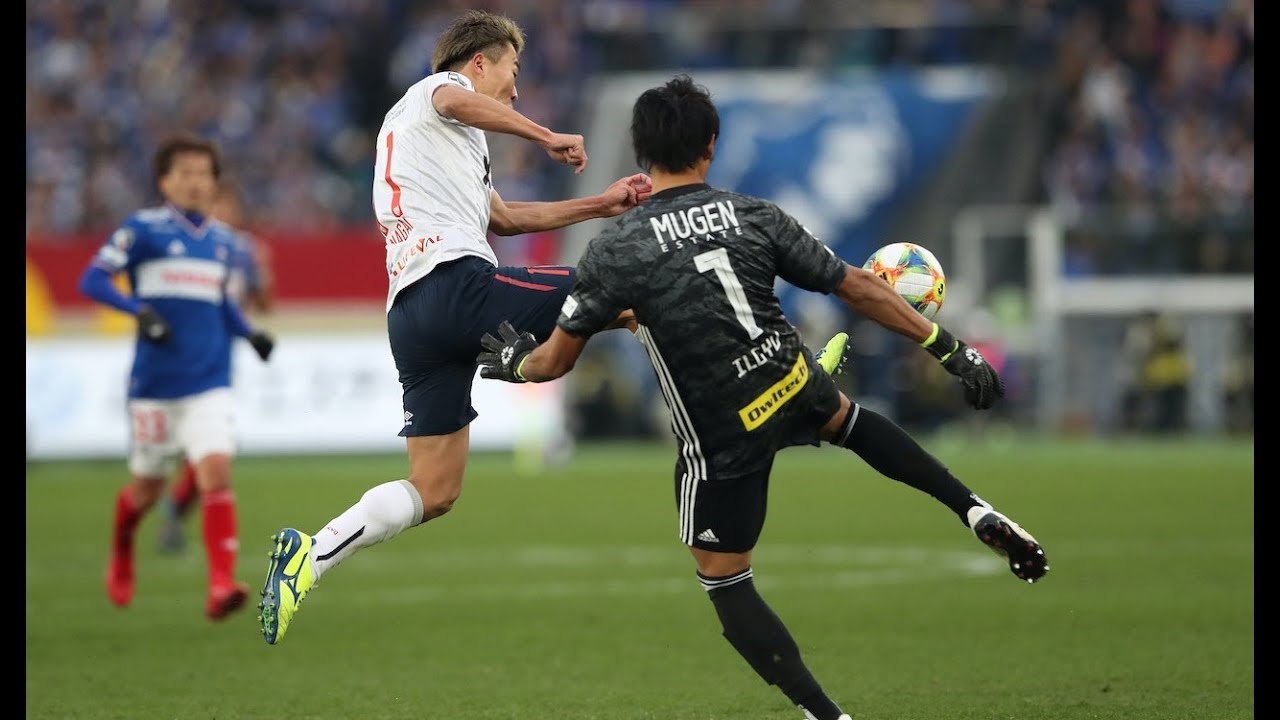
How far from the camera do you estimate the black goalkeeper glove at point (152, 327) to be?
10250 mm

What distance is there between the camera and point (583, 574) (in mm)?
12539

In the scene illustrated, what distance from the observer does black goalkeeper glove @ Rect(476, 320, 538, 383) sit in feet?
21.3

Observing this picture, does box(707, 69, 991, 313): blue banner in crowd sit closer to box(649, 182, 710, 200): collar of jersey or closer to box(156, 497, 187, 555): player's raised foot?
box(156, 497, 187, 555): player's raised foot

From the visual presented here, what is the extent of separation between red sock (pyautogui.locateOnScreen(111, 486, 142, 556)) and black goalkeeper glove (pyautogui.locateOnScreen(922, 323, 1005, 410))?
628 cm

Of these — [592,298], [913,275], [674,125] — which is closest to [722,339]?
[592,298]

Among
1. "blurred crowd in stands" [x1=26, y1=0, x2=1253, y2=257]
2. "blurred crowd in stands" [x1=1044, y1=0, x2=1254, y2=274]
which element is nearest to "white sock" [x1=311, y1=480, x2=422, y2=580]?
"blurred crowd in stands" [x1=26, y1=0, x2=1253, y2=257]

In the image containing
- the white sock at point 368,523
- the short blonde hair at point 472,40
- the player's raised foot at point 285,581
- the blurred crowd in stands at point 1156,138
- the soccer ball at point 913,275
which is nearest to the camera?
the player's raised foot at point 285,581

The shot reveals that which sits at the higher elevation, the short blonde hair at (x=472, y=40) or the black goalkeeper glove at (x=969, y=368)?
the short blonde hair at (x=472, y=40)

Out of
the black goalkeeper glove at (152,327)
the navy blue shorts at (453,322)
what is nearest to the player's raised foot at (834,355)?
the navy blue shorts at (453,322)

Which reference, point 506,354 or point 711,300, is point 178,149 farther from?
point 711,300

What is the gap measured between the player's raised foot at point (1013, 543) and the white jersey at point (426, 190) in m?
2.28

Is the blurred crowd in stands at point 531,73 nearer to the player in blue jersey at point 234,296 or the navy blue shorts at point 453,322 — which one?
the player in blue jersey at point 234,296

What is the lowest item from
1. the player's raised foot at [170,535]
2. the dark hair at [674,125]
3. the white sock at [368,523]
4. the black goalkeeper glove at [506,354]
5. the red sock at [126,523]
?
the player's raised foot at [170,535]

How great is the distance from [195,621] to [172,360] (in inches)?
64.8
